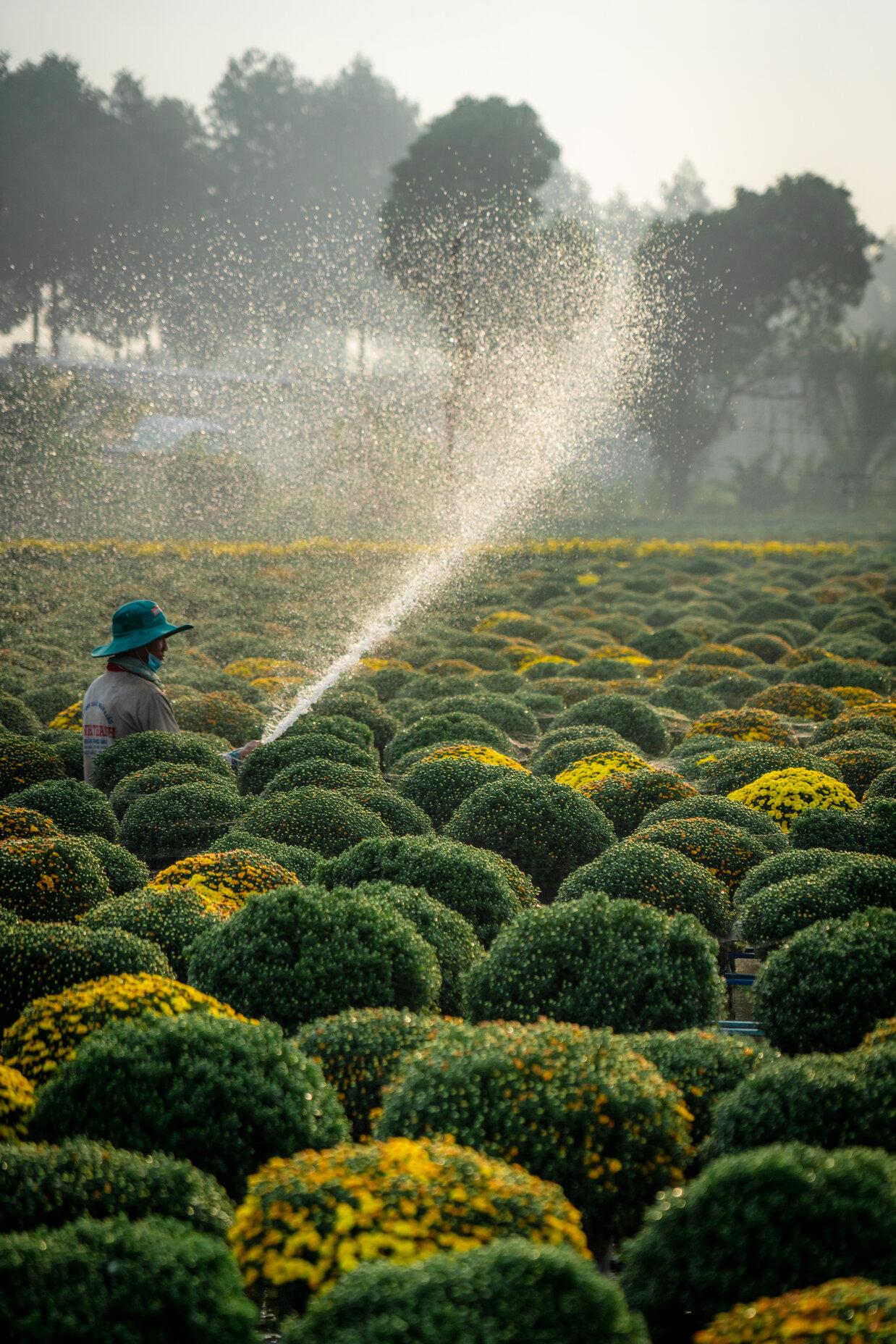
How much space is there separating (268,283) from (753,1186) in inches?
2091

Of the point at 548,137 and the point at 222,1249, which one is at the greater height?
the point at 548,137

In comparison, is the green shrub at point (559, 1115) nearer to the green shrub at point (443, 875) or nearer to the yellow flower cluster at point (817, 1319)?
the yellow flower cluster at point (817, 1319)

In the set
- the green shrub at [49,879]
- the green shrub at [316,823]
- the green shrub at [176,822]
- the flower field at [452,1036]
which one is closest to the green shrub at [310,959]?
the flower field at [452,1036]

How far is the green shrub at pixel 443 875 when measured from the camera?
6.40 metres

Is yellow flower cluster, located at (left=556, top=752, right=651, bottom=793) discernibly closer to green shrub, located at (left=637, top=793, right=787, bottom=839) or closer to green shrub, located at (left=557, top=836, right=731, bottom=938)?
green shrub, located at (left=637, top=793, right=787, bottom=839)

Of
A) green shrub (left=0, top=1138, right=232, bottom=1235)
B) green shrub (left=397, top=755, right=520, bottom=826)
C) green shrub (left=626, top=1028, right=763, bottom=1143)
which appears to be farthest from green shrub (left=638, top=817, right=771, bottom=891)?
green shrub (left=0, top=1138, right=232, bottom=1235)

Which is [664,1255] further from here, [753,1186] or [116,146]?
[116,146]

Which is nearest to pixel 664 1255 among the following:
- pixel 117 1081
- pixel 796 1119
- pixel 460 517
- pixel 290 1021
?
pixel 796 1119

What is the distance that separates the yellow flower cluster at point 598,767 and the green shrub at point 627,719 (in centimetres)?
145

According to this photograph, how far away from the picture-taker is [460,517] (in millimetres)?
32750

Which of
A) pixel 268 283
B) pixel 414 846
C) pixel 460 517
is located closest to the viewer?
pixel 414 846

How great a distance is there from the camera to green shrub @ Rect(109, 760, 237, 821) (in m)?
8.50

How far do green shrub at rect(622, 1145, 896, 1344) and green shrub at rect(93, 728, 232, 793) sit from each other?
6206 millimetres

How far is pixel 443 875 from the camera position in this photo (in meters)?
6.45
